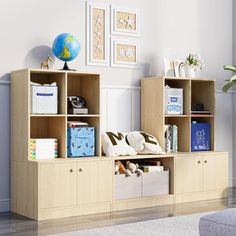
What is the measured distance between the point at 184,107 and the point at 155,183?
824 mm

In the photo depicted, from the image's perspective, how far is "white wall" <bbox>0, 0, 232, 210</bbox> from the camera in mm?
4430

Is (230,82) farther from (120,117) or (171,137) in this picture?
(120,117)

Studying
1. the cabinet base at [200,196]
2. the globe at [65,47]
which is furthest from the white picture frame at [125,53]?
the cabinet base at [200,196]

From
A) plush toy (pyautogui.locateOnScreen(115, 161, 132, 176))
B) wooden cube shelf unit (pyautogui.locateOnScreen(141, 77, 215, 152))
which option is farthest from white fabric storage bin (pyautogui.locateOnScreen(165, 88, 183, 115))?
plush toy (pyautogui.locateOnScreen(115, 161, 132, 176))

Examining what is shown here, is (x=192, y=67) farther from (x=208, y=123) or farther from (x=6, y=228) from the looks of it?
(x=6, y=228)

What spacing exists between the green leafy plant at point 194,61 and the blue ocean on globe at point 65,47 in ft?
4.00

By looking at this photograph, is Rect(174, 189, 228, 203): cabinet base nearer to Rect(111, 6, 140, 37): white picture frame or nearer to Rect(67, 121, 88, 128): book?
Rect(67, 121, 88, 128): book

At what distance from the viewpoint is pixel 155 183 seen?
15.6ft

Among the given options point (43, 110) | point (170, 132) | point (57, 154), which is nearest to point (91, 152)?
point (57, 154)

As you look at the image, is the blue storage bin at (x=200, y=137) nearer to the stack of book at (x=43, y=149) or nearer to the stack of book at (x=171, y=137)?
the stack of book at (x=171, y=137)

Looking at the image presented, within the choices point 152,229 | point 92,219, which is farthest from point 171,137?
point 152,229

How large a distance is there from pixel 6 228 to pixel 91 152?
1.04 meters

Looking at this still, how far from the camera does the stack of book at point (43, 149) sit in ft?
13.9

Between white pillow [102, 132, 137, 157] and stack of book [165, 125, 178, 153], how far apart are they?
412mm
